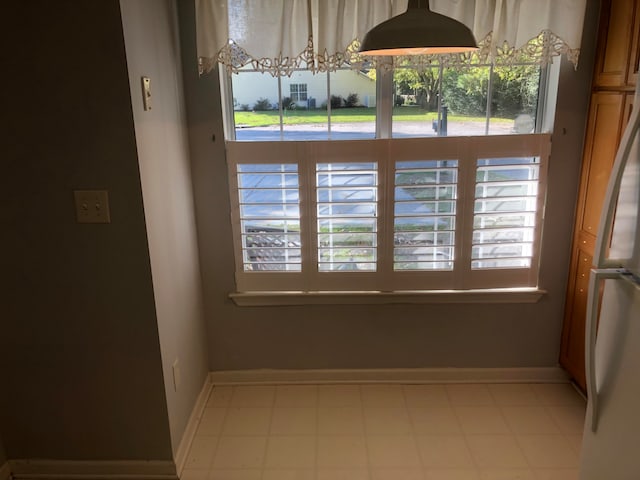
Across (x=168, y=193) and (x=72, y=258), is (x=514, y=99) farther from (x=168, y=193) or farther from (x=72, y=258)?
(x=72, y=258)

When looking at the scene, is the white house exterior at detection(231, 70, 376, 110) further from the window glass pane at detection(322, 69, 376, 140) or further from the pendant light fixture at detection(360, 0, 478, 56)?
the pendant light fixture at detection(360, 0, 478, 56)

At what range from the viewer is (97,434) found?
1.98 m

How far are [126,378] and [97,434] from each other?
29 centimetres

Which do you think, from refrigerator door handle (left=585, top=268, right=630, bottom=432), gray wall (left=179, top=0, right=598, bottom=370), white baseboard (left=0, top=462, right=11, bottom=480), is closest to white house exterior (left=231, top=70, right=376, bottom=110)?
gray wall (left=179, top=0, right=598, bottom=370)

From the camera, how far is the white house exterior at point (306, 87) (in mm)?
2309

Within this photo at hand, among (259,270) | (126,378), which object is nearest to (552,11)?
(259,270)

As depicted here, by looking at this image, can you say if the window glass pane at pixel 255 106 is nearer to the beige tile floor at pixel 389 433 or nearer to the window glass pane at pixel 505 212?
the window glass pane at pixel 505 212

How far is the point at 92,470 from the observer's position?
2008mm

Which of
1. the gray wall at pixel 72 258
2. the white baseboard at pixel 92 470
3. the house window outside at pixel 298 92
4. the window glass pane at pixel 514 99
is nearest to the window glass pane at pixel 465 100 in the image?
the window glass pane at pixel 514 99

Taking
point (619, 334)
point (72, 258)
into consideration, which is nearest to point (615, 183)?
point (619, 334)

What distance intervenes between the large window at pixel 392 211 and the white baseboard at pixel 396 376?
0.48 meters

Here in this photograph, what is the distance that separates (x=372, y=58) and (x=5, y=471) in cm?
228

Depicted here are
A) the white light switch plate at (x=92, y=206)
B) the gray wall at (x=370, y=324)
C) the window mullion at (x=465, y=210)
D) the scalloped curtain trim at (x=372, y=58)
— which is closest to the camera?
the white light switch plate at (x=92, y=206)

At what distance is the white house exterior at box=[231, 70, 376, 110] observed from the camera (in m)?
2.31
